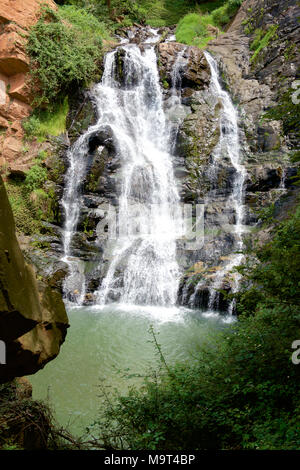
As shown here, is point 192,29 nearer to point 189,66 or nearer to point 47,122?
point 189,66

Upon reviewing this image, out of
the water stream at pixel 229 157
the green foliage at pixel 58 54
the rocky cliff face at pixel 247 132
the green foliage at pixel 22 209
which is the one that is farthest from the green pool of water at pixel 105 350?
the green foliage at pixel 58 54

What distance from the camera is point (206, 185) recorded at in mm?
13977

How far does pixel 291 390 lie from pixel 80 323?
677 centimetres

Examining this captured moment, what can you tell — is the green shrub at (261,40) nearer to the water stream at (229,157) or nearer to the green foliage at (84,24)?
the water stream at (229,157)

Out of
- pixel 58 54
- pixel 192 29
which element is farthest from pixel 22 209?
pixel 192 29

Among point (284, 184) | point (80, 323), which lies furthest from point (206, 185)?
point (80, 323)

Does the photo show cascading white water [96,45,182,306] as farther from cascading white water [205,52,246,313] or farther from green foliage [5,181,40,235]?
green foliage [5,181,40,235]

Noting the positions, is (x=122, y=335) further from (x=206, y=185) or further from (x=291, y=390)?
(x=206, y=185)

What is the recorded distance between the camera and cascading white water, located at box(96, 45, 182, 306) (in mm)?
10938

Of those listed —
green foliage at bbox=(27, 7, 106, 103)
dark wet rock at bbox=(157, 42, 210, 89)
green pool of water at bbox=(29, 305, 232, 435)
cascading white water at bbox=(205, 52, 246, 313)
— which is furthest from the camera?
dark wet rock at bbox=(157, 42, 210, 89)

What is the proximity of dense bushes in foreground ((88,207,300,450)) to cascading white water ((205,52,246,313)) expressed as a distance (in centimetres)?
601

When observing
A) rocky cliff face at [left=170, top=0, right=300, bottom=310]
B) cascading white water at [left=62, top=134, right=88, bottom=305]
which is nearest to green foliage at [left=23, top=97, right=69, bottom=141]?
cascading white water at [left=62, top=134, right=88, bottom=305]

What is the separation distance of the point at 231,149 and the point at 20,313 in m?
14.0

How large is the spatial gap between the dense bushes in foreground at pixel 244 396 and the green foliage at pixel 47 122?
43.2 ft
